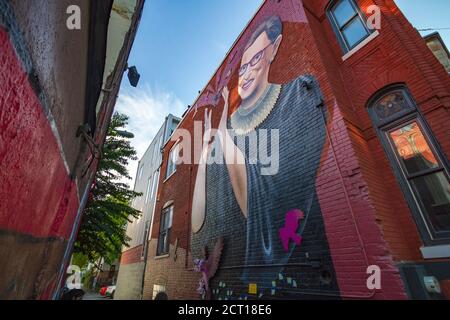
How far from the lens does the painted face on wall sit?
6.60 m

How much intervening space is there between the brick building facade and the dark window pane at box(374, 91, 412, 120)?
21 mm

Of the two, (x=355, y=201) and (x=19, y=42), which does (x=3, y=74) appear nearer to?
(x=19, y=42)

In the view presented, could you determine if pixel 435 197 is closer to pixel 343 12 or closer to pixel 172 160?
pixel 343 12

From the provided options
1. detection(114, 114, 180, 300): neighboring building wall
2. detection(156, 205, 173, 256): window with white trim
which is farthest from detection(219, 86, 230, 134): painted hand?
detection(114, 114, 180, 300): neighboring building wall

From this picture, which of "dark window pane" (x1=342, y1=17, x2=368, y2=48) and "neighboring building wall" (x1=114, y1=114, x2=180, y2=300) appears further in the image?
"neighboring building wall" (x1=114, y1=114, x2=180, y2=300)

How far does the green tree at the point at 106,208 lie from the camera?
8266 mm

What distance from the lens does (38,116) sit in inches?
54.9

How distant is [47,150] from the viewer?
1.69 meters

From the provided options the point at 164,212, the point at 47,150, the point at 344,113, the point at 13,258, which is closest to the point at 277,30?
the point at 344,113

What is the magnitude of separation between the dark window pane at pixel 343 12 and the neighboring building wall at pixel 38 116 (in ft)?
18.0

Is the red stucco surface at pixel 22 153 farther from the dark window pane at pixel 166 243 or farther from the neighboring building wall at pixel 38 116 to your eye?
the dark window pane at pixel 166 243

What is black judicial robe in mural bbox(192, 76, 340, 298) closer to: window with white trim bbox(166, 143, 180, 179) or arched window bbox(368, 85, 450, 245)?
arched window bbox(368, 85, 450, 245)

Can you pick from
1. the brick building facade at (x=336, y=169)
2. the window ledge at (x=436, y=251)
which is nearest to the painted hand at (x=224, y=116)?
the brick building facade at (x=336, y=169)
